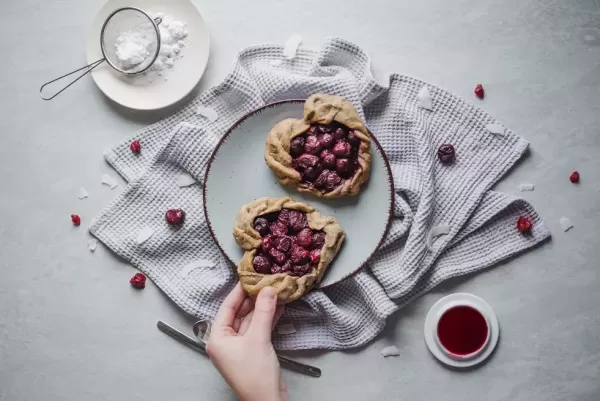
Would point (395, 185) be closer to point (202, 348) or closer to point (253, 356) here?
point (253, 356)

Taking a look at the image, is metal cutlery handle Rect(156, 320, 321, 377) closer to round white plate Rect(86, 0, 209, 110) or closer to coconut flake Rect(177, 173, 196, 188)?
coconut flake Rect(177, 173, 196, 188)

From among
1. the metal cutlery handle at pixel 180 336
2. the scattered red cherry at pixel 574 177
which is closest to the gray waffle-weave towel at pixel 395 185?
the metal cutlery handle at pixel 180 336

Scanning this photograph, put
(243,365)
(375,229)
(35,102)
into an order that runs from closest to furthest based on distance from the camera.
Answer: (243,365) < (375,229) < (35,102)

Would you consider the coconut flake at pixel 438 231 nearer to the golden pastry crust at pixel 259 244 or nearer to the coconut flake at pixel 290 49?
the golden pastry crust at pixel 259 244

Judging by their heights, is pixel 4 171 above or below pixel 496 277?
above

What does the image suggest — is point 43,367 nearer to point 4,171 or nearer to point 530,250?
point 4,171

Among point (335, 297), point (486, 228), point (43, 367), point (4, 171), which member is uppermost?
point (4, 171)

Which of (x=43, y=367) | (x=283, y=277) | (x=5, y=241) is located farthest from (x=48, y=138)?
(x=283, y=277)

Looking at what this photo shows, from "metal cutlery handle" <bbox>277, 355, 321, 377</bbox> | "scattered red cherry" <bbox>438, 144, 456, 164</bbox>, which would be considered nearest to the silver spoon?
"metal cutlery handle" <bbox>277, 355, 321, 377</bbox>
